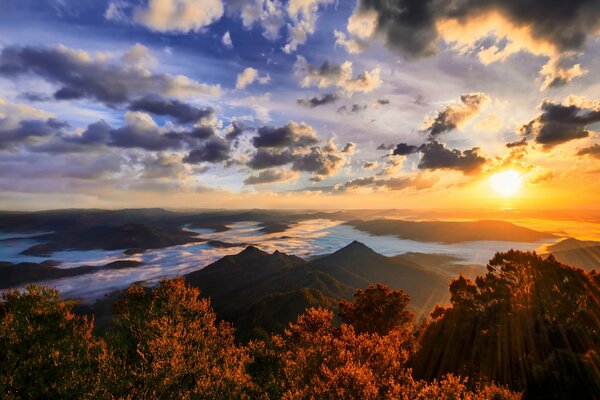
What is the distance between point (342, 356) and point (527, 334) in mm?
25796

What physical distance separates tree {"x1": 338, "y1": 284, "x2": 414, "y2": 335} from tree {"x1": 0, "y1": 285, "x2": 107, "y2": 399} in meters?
52.7

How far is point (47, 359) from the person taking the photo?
1253 inches

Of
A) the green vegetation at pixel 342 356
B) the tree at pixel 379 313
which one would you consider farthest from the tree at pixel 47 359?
the tree at pixel 379 313

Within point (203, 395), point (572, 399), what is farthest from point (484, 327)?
point (203, 395)

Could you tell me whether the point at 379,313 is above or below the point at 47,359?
below

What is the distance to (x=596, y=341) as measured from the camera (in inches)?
1479

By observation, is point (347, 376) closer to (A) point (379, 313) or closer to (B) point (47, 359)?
(B) point (47, 359)

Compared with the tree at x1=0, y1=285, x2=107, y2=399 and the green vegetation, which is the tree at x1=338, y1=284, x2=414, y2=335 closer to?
the green vegetation

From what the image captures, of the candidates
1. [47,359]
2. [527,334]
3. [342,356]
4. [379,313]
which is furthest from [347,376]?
[379,313]

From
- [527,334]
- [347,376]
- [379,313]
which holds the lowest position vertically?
[379,313]

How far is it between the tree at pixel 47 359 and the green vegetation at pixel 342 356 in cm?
11

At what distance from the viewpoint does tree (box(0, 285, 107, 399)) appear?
2761 cm

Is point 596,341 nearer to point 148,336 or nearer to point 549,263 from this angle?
point 549,263

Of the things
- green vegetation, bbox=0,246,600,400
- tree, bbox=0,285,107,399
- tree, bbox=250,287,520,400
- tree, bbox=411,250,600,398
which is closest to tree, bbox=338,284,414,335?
tree, bbox=411,250,600,398
